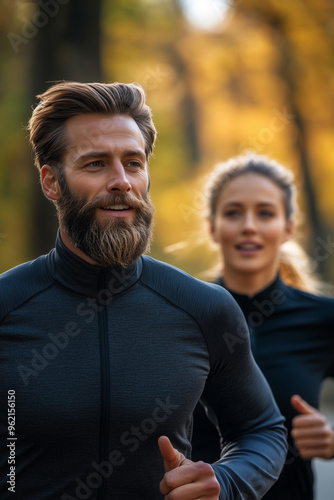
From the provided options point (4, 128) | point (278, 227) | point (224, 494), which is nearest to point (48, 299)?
point (224, 494)

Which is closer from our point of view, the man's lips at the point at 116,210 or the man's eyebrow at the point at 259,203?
the man's lips at the point at 116,210

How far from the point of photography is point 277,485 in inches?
145

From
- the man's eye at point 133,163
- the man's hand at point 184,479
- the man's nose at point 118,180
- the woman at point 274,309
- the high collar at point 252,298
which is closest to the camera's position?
the man's hand at point 184,479

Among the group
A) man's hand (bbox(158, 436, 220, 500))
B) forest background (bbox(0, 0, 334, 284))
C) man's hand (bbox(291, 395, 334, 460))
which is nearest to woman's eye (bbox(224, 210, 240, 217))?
man's hand (bbox(291, 395, 334, 460))

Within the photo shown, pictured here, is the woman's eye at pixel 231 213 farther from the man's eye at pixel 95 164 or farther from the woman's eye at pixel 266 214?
the man's eye at pixel 95 164

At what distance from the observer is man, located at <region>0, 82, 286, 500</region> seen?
245 centimetres

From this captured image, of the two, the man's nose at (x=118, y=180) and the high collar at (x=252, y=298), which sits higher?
the man's nose at (x=118, y=180)

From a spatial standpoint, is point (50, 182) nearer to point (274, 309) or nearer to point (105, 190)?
point (105, 190)

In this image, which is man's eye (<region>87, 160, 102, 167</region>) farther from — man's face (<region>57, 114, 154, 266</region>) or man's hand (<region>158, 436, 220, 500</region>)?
man's hand (<region>158, 436, 220, 500</region>)

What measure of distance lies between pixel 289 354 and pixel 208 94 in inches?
505

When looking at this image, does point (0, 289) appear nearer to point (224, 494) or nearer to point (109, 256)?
point (109, 256)

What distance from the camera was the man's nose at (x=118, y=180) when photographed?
2.56 meters

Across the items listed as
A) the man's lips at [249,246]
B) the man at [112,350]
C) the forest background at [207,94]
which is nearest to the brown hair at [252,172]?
the man's lips at [249,246]

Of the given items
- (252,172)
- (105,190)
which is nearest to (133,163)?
(105,190)
